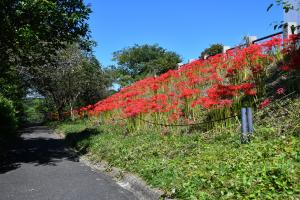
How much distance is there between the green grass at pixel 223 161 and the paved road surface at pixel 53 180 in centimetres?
76

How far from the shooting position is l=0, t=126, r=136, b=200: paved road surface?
7.82m

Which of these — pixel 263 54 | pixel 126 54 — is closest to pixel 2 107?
pixel 263 54

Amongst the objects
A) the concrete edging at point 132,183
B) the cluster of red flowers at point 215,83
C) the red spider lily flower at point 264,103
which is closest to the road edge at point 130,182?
the concrete edging at point 132,183

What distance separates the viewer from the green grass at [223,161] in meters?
5.58

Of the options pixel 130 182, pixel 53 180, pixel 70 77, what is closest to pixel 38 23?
pixel 53 180

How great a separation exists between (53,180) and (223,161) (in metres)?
4.30

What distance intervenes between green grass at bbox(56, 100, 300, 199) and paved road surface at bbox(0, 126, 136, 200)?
2.50 feet

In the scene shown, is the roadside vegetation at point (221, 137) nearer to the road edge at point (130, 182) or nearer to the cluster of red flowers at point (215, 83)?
the cluster of red flowers at point (215, 83)

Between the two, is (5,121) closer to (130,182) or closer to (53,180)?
(53,180)

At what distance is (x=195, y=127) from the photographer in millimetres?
11508

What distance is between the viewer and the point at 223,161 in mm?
7180

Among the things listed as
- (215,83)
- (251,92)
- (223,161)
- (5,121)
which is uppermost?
(215,83)

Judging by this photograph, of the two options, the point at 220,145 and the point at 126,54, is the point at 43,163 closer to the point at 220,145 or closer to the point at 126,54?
the point at 220,145

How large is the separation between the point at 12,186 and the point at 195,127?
5274 mm
